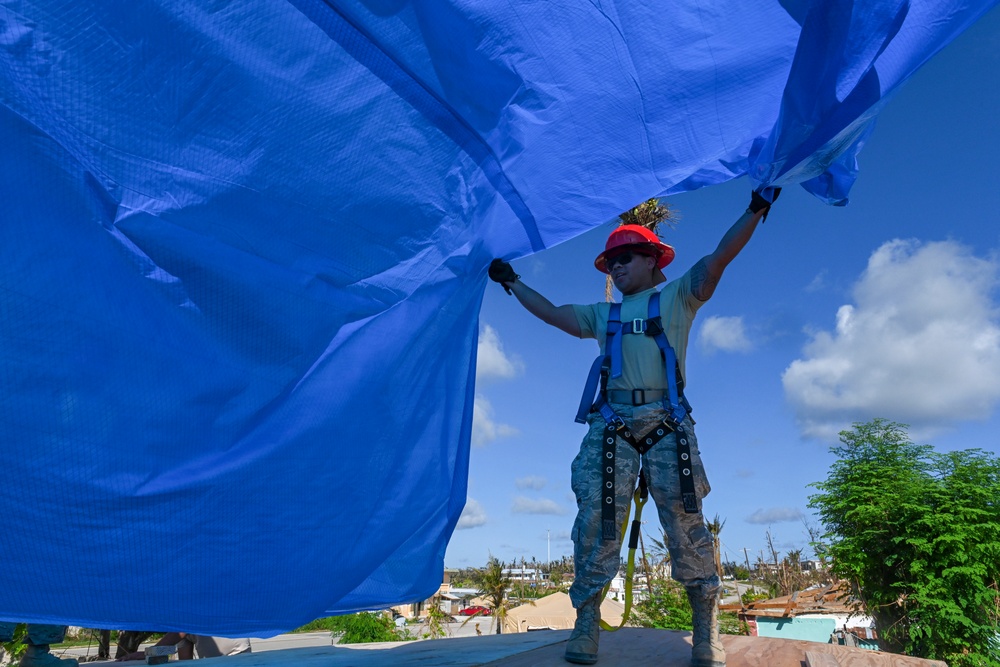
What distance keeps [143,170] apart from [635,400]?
77.5 inches

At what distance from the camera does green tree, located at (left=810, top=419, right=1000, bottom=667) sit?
10.7 meters

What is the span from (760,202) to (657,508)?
4.11 ft

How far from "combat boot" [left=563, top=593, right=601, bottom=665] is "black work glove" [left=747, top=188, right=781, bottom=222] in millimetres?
1612

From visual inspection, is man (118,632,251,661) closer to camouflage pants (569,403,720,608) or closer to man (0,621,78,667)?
man (0,621,78,667)

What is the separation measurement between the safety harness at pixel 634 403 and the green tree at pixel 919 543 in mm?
10662

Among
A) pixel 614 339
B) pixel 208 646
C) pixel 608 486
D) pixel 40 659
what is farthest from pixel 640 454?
pixel 208 646

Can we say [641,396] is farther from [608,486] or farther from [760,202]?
[760,202]

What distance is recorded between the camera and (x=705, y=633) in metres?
2.57

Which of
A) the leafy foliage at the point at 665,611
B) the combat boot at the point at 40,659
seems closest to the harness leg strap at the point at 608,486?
the combat boot at the point at 40,659

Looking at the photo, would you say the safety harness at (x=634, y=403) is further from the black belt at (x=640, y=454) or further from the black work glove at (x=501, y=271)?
the black work glove at (x=501, y=271)

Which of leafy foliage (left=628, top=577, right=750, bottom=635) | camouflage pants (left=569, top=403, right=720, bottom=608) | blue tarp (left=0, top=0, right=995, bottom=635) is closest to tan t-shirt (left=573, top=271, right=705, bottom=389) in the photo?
camouflage pants (left=569, top=403, right=720, bottom=608)

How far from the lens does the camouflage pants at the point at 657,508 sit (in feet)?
8.61

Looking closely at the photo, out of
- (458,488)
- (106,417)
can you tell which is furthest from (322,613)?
(106,417)

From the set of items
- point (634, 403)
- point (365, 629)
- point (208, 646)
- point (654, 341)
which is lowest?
point (365, 629)
